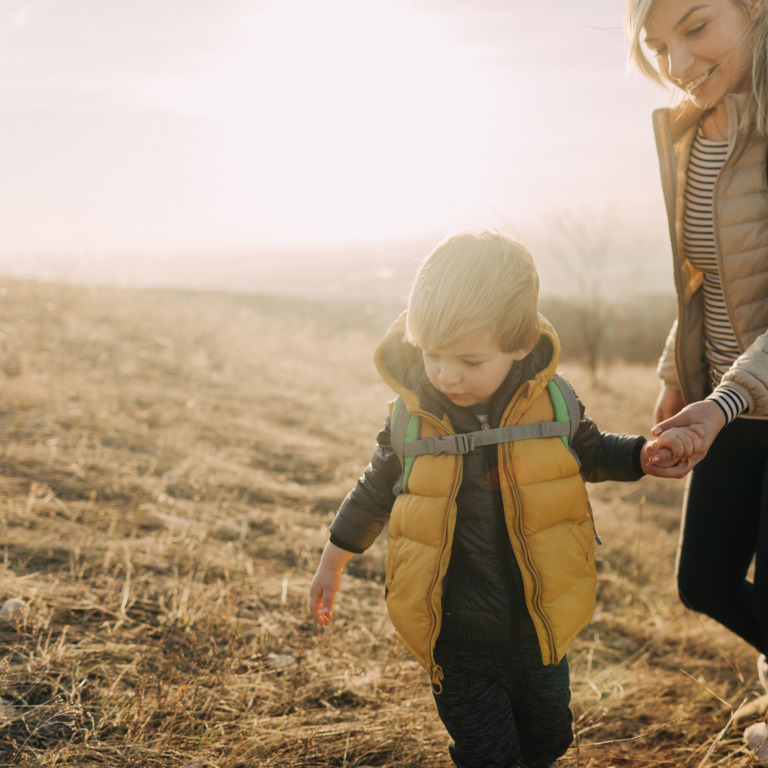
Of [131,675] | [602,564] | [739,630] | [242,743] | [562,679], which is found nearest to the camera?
[562,679]

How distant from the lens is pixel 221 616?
2.49 m

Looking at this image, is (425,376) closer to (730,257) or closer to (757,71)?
(730,257)

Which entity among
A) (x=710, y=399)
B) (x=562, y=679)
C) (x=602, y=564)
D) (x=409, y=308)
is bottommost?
(x=602, y=564)

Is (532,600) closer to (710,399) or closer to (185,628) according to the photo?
(710,399)

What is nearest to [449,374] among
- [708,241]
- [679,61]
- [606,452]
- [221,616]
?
[606,452]

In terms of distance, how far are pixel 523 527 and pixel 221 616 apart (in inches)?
59.5

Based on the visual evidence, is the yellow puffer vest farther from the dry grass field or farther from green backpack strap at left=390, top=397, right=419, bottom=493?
the dry grass field

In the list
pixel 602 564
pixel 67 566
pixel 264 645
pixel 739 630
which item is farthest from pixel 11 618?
pixel 602 564

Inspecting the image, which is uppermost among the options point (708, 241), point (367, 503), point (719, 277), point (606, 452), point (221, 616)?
point (708, 241)

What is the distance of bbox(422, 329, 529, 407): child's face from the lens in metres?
1.55

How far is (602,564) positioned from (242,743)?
287 cm

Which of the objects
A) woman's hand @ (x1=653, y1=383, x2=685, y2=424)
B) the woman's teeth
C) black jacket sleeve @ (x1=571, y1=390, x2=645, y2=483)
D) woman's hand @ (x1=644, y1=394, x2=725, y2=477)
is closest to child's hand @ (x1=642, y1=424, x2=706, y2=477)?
woman's hand @ (x1=644, y1=394, x2=725, y2=477)

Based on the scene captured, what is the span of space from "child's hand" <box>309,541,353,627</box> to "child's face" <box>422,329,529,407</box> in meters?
0.59

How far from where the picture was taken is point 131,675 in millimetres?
2146
